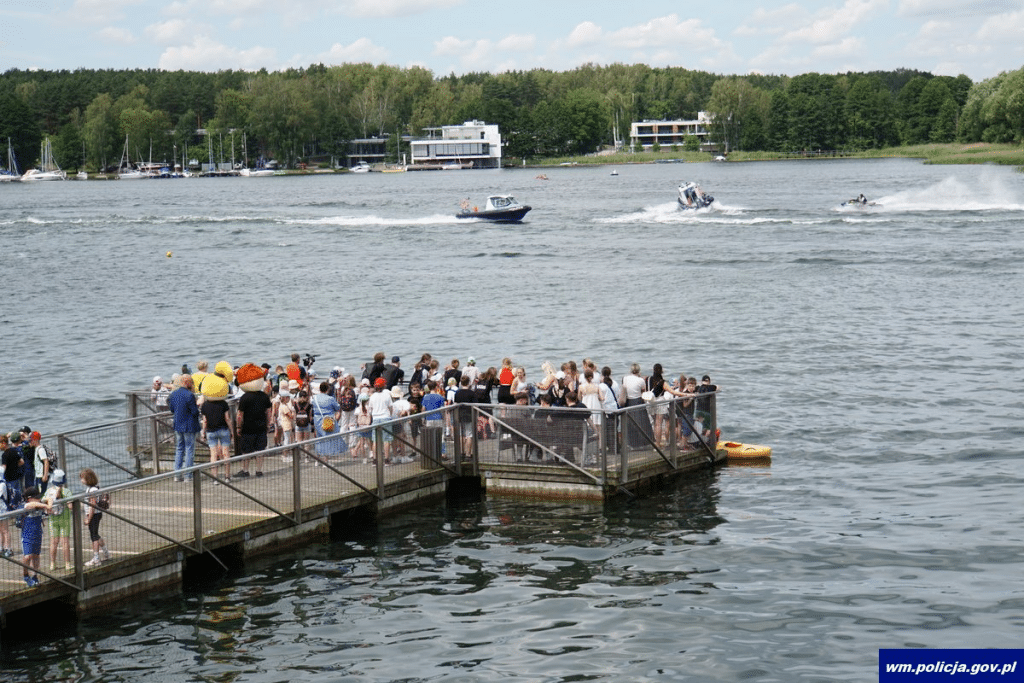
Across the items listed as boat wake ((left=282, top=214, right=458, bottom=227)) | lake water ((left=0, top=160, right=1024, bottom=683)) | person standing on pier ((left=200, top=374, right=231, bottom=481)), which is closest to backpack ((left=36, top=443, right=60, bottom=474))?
person standing on pier ((left=200, top=374, right=231, bottom=481))

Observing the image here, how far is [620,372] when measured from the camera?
3925cm

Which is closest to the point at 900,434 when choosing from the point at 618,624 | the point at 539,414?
the point at 539,414

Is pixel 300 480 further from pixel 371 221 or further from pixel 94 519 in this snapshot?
pixel 371 221

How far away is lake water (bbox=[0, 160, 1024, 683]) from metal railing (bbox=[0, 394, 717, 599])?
0.81 meters

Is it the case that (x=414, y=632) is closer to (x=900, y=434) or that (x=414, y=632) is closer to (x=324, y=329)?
(x=900, y=434)

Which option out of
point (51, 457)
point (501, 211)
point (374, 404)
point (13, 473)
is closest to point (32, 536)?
point (13, 473)

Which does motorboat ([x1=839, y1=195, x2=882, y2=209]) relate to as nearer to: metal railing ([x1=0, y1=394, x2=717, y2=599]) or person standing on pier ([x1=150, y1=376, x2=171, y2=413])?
metal railing ([x1=0, y1=394, x2=717, y2=599])

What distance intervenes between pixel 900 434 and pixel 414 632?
1593 centimetres

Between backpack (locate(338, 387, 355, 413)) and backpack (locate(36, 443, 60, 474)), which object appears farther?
backpack (locate(338, 387, 355, 413))

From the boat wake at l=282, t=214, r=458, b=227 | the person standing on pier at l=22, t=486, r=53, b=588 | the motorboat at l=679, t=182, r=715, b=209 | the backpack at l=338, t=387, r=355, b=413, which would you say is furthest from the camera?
the boat wake at l=282, t=214, r=458, b=227

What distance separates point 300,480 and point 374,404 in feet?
9.05

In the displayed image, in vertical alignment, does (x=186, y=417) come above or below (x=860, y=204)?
below

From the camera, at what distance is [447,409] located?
2386 cm

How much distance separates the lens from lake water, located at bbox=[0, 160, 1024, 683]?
1770cm
